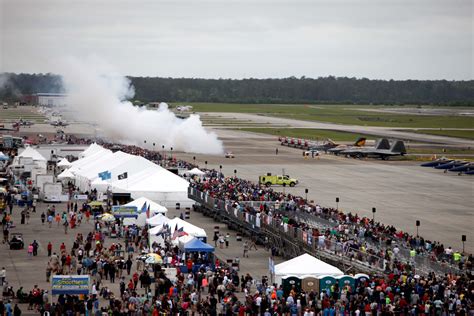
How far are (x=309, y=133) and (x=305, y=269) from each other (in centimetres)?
10868

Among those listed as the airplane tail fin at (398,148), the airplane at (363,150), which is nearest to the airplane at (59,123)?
the airplane at (363,150)

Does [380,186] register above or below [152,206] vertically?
below

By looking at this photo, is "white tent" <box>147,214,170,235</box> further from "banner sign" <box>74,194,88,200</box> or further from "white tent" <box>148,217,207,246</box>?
"banner sign" <box>74,194,88,200</box>

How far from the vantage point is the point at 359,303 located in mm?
28531

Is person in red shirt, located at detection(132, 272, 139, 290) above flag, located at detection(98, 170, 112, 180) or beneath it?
beneath

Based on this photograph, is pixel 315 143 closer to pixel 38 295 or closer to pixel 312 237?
pixel 312 237

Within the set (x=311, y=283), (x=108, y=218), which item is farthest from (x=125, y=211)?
(x=311, y=283)

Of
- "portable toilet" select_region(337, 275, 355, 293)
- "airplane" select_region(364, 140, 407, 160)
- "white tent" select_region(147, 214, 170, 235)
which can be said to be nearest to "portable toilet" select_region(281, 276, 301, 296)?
"portable toilet" select_region(337, 275, 355, 293)

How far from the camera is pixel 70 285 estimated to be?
30094 millimetres

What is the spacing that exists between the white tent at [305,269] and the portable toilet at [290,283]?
31 cm

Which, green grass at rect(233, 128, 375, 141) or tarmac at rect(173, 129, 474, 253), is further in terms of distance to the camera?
green grass at rect(233, 128, 375, 141)

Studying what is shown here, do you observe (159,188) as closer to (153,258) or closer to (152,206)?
(152,206)

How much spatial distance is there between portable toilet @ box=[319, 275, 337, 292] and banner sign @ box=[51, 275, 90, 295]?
7.51 m

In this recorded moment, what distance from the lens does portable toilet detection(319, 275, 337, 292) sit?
102 feet
